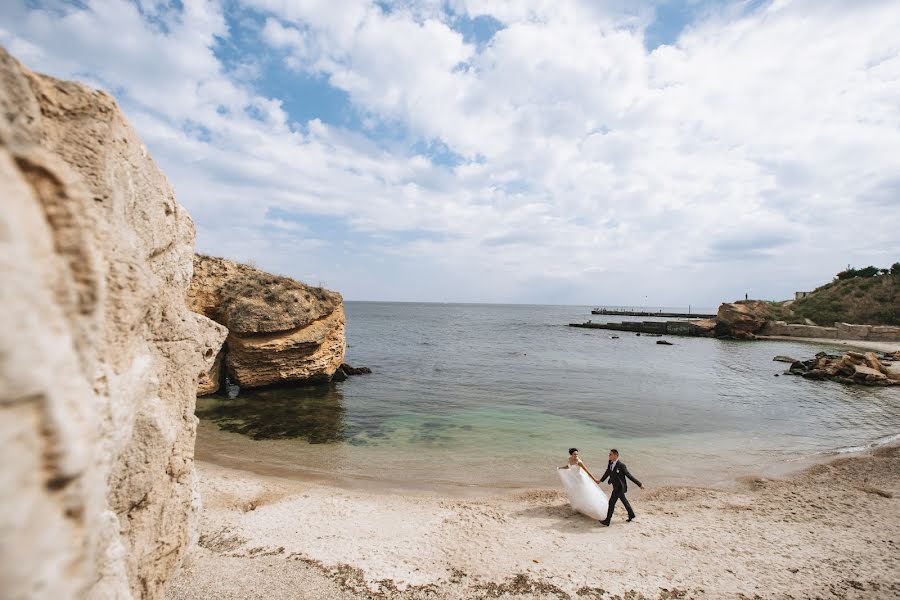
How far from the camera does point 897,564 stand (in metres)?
7.59

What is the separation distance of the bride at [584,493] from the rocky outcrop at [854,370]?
1168 inches

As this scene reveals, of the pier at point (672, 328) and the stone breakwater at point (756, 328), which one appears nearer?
the stone breakwater at point (756, 328)

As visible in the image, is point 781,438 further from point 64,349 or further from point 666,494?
point 64,349

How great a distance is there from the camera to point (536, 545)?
833 cm

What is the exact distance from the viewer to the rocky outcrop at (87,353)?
1.68m

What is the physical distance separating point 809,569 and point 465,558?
6110 mm

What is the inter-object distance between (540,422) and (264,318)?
13.6 meters

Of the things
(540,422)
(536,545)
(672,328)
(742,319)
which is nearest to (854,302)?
(742,319)

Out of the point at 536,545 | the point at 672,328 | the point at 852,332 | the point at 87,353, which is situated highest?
the point at 87,353

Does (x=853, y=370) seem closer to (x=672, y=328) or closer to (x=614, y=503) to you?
(x=614, y=503)

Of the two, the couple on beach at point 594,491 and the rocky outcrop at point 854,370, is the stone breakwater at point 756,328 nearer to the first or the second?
the rocky outcrop at point 854,370

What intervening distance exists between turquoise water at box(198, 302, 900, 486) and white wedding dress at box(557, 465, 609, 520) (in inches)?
104

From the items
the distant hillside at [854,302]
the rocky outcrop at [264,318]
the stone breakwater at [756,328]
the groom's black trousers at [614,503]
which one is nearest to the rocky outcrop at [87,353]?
the groom's black trousers at [614,503]

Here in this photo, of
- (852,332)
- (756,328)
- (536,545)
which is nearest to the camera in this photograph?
(536,545)
